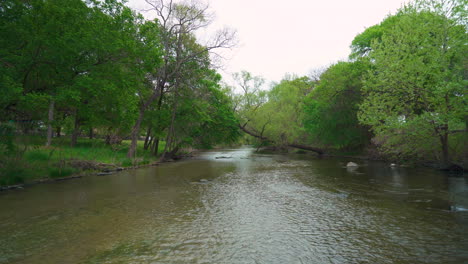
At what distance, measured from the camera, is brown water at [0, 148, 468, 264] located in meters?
5.50

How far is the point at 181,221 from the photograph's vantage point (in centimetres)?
781

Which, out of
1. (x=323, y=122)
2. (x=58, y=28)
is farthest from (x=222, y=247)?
(x=323, y=122)

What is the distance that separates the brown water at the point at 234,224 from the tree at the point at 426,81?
18.5ft

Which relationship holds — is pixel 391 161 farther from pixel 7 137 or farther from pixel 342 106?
pixel 7 137

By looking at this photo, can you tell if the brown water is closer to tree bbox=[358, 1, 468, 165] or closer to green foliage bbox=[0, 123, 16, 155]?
green foliage bbox=[0, 123, 16, 155]

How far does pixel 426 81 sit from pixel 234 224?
58.2 feet

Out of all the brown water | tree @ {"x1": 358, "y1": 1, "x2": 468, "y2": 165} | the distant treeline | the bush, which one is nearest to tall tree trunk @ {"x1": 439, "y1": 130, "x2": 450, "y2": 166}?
tree @ {"x1": 358, "y1": 1, "x2": 468, "y2": 165}

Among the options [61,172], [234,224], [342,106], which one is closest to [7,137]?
[61,172]

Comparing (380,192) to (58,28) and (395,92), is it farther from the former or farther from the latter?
(58,28)

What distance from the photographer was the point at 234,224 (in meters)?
7.60

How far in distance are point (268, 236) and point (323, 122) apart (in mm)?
30272

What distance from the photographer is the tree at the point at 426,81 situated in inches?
623

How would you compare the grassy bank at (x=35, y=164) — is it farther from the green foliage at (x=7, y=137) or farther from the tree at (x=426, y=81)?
the tree at (x=426, y=81)

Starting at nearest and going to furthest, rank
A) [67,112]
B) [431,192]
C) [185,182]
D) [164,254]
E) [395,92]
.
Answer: [164,254]
[431,192]
[185,182]
[67,112]
[395,92]
